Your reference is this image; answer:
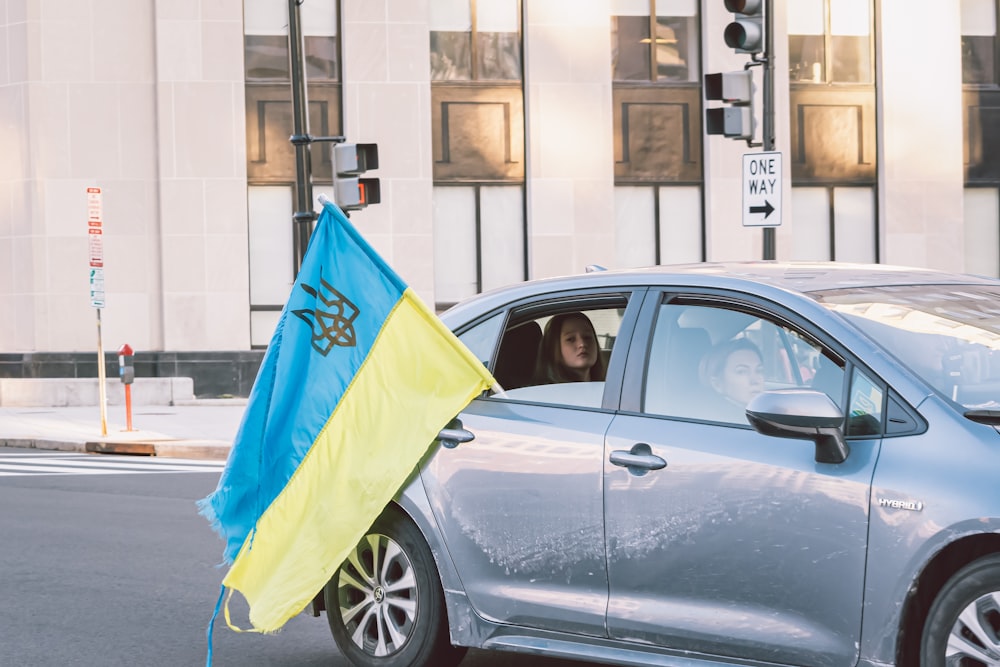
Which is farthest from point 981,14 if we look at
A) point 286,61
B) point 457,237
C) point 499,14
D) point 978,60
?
point 286,61

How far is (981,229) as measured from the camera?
93.8ft

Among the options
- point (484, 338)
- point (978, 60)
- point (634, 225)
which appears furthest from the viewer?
point (978, 60)

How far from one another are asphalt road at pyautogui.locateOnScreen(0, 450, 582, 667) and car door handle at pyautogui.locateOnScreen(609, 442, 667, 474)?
5.17ft

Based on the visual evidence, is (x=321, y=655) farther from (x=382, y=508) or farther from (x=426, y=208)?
→ (x=426, y=208)

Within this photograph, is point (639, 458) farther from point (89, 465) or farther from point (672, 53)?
point (672, 53)

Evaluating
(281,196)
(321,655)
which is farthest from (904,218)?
(321,655)

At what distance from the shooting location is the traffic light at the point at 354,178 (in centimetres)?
1802

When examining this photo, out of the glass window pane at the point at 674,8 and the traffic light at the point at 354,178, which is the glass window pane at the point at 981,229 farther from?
the traffic light at the point at 354,178

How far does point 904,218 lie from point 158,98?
13.7m

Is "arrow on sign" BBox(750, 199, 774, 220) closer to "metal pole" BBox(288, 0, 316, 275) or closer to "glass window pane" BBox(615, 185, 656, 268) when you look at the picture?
"metal pole" BBox(288, 0, 316, 275)

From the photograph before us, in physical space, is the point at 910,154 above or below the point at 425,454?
above

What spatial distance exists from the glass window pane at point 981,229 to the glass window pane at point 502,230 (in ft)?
27.8

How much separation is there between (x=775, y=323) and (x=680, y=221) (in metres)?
22.7

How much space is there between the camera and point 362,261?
6.72 meters
